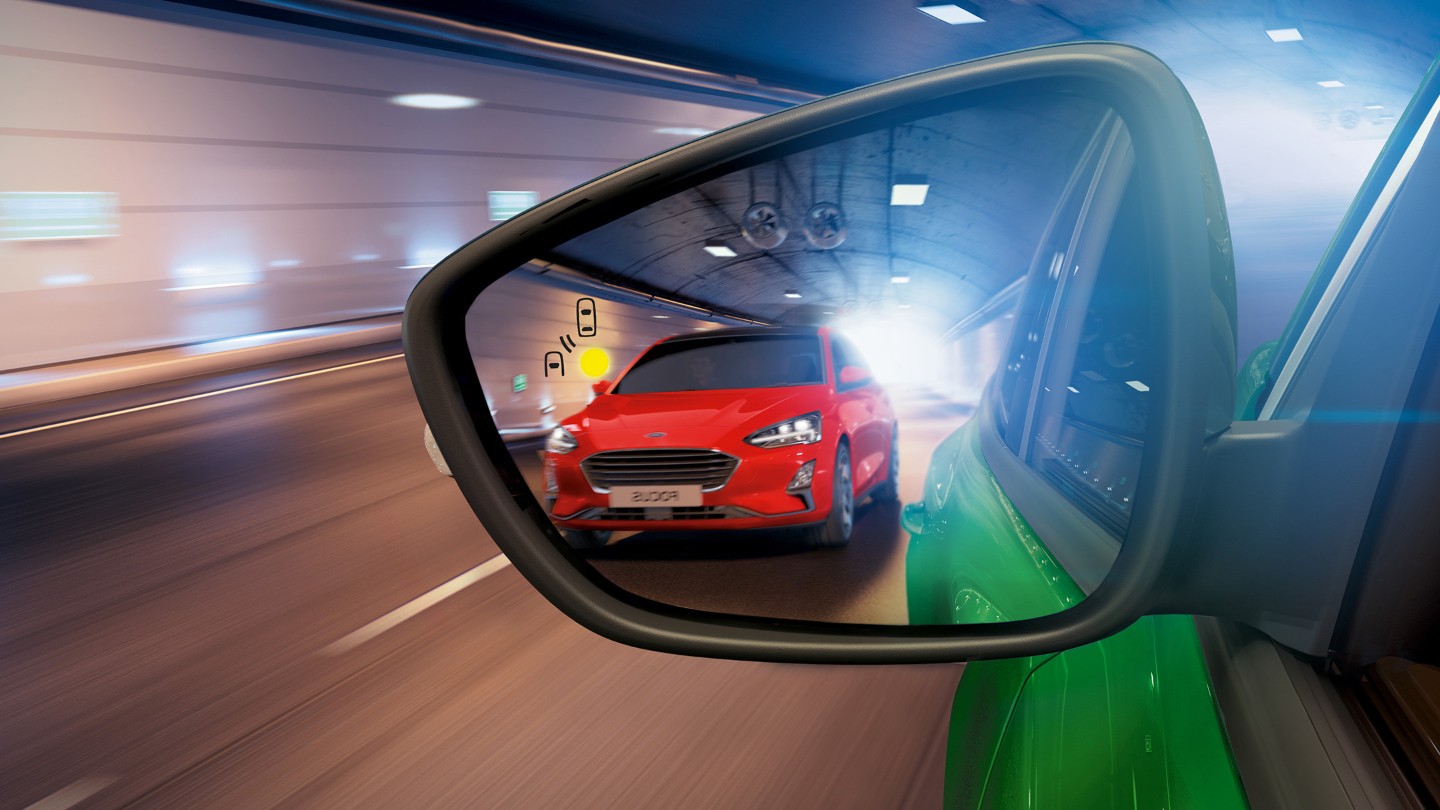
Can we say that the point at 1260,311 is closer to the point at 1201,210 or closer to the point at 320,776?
the point at 1201,210

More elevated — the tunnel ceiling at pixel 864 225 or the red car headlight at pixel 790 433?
the tunnel ceiling at pixel 864 225

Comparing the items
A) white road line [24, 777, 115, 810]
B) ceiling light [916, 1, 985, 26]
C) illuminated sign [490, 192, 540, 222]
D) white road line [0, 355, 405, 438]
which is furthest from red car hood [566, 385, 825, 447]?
illuminated sign [490, 192, 540, 222]

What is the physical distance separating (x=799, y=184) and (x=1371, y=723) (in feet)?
1.99

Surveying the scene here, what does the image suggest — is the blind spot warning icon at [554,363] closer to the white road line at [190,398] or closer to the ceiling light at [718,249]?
the ceiling light at [718,249]

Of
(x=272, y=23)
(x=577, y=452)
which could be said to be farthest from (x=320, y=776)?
(x=272, y=23)

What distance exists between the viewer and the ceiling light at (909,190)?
0.82 metres

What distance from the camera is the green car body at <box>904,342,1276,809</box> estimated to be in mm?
811

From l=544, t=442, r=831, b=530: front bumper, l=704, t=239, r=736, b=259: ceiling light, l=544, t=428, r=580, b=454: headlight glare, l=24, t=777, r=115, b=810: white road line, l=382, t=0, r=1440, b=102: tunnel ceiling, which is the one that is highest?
A: l=382, t=0, r=1440, b=102: tunnel ceiling

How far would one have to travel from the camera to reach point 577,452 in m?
1.04

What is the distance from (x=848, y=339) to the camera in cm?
88

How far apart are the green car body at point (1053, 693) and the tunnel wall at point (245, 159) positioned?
52.5ft

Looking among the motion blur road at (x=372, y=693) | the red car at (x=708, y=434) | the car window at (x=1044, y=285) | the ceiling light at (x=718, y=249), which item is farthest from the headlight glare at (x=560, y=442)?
the car window at (x=1044, y=285)

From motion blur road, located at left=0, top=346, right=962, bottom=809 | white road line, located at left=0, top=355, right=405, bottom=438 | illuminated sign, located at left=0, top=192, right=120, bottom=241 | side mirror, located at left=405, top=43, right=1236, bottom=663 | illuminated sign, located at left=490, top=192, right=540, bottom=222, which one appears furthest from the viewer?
illuminated sign, located at left=490, top=192, right=540, bottom=222

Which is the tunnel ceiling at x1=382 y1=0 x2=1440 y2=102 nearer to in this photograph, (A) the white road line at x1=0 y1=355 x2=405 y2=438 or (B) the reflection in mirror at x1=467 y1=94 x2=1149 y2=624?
(A) the white road line at x1=0 y1=355 x2=405 y2=438
